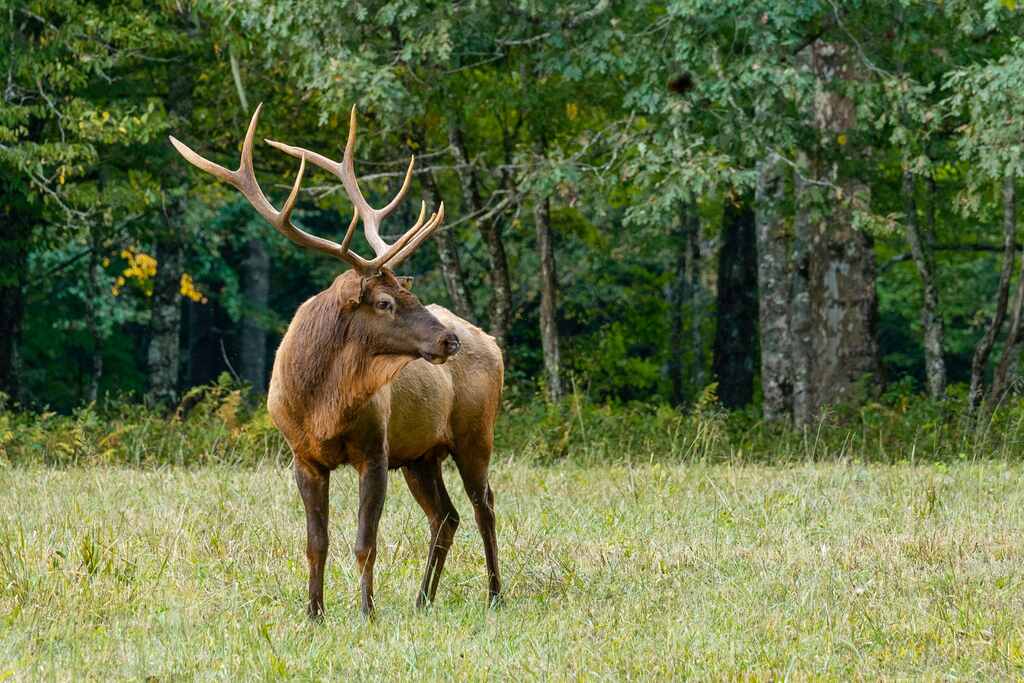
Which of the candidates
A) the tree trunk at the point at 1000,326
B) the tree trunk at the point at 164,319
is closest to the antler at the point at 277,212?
the tree trunk at the point at 1000,326

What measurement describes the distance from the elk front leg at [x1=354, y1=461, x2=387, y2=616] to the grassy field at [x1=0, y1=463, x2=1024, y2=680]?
172mm

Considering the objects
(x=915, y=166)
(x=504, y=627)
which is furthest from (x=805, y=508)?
(x=915, y=166)

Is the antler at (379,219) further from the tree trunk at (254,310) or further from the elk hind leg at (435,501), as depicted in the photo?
the tree trunk at (254,310)

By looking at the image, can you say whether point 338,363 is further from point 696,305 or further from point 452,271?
point 696,305

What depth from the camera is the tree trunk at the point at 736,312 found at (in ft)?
77.7

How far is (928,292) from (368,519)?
11.7 meters

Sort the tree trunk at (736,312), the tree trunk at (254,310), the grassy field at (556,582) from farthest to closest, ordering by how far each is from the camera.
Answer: the tree trunk at (254,310) → the tree trunk at (736,312) → the grassy field at (556,582)

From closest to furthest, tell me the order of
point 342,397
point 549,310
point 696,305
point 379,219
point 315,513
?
1. point 342,397
2. point 315,513
3. point 379,219
4. point 549,310
5. point 696,305

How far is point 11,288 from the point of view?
64.7 feet

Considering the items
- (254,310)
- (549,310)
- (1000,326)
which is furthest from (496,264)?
(254,310)

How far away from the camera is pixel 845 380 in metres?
18.0

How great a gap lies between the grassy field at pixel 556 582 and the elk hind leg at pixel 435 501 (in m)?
0.27

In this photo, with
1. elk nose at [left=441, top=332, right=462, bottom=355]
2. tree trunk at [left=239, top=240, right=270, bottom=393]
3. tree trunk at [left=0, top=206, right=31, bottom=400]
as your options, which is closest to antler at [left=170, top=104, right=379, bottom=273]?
elk nose at [left=441, top=332, right=462, bottom=355]

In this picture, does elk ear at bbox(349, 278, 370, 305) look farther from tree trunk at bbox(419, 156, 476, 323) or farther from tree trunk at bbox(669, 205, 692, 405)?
tree trunk at bbox(669, 205, 692, 405)
